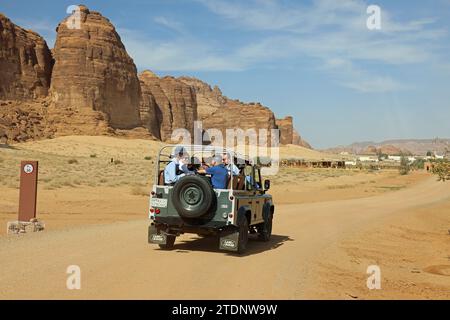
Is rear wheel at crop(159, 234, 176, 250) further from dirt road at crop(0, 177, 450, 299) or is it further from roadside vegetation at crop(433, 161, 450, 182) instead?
roadside vegetation at crop(433, 161, 450, 182)

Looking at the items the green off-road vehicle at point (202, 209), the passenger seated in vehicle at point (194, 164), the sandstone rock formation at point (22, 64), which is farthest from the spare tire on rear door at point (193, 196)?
the sandstone rock formation at point (22, 64)

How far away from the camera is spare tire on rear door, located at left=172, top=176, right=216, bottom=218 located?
10.3m

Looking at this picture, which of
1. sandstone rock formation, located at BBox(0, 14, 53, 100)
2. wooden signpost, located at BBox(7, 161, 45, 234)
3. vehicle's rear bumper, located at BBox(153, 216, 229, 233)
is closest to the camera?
vehicle's rear bumper, located at BBox(153, 216, 229, 233)

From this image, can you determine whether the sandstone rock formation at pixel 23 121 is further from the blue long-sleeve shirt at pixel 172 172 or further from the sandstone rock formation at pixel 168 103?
the blue long-sleeve shirt at pixel 172 172

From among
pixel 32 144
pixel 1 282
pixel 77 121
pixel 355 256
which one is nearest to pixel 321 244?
pixel 355 256

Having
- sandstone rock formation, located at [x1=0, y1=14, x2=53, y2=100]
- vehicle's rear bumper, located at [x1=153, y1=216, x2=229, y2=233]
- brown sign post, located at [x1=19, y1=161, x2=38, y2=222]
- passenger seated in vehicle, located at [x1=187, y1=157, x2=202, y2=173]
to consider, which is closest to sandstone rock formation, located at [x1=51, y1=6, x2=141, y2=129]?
sandstone rock formation, located at [x1=0, y1=14, x2=53, y2=100]

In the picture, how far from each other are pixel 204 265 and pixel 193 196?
147 centimetres

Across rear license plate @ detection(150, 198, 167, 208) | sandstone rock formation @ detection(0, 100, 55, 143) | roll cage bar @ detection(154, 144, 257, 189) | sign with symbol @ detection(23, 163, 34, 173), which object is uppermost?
sandstone rock formation @ detection(0, 100, 55, 143)

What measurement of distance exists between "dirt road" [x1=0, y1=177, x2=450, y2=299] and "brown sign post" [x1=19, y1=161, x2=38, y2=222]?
98cm

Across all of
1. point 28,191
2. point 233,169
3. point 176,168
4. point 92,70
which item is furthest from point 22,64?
point 233,169

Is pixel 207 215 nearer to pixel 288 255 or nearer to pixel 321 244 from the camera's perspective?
pixel 288 255

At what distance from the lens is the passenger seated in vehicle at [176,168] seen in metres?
11.3

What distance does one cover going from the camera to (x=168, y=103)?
177 metres
